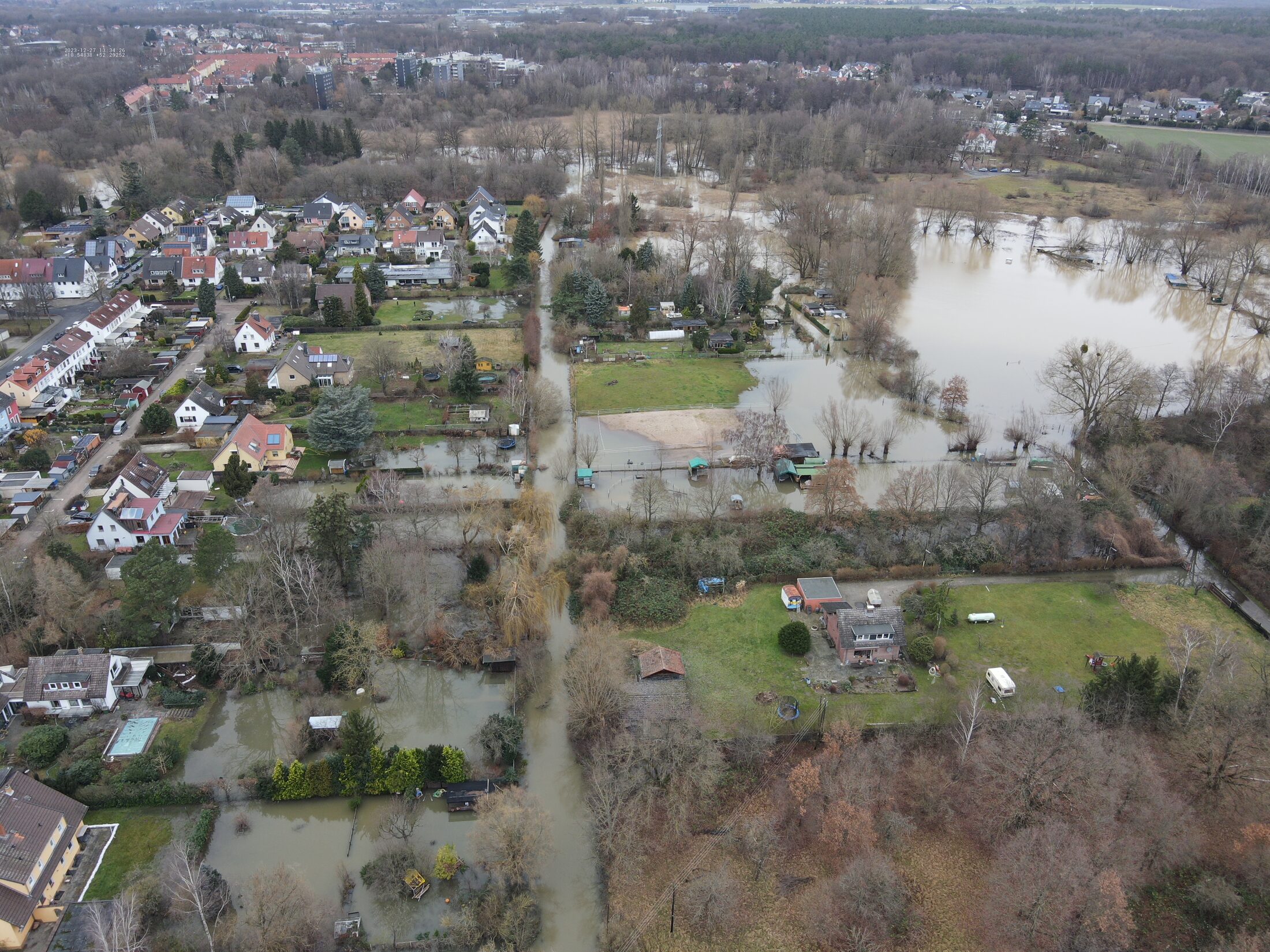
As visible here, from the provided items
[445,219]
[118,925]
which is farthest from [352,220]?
[118,925]

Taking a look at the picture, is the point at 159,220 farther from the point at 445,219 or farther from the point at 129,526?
the point at 129,526

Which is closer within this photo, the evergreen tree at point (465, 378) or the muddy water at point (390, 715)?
the muddy water at point (390, 715)

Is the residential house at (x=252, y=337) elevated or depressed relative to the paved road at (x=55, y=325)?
elevated

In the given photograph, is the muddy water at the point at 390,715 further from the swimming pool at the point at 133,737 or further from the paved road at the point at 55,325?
the paved road at the point at 55,325

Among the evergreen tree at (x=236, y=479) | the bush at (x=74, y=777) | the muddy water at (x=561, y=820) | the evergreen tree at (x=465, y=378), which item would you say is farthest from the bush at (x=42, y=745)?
the evergreen tree at (x=465, y=378)

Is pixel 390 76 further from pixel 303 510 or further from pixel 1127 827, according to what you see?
pixel 1127 827

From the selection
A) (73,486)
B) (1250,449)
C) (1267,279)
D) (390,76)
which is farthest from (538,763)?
(390,76)
